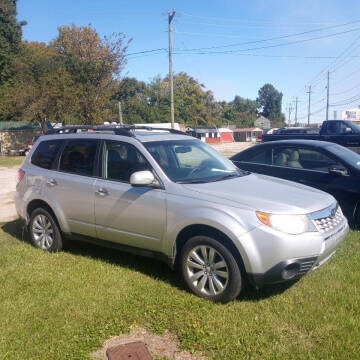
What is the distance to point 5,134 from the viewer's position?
31.0 meters

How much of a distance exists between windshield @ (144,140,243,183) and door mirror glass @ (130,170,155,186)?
0.83 feet

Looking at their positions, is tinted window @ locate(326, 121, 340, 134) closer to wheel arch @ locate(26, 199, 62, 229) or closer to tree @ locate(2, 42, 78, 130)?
wheel arch @ locate(26, 199, 62, 229)

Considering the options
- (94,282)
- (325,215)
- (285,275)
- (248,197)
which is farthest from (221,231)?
(94,282)

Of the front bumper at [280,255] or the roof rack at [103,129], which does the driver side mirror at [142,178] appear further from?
the front bumper at [280,255]

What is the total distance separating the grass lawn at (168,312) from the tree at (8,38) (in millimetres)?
40382

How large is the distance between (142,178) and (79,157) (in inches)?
58.1

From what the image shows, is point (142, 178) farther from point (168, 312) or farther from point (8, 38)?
point (8, 38)

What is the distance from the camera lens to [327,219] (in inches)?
156

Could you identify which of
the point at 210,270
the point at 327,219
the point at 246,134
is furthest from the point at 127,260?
the point at 246,134

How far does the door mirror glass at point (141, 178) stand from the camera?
13.6 feet

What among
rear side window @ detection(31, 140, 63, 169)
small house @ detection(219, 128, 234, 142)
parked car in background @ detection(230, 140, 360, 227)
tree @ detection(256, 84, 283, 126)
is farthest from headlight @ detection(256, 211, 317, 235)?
tree @ detection(256, 84, 283, 126)

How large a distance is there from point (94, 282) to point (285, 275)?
2.17 meters

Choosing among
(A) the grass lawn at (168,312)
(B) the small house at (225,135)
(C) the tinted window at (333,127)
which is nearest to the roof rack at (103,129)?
(A) the grass lawn at (168,312)

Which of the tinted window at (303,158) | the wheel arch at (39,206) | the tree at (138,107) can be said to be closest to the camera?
the wheel arch at (39,206)
